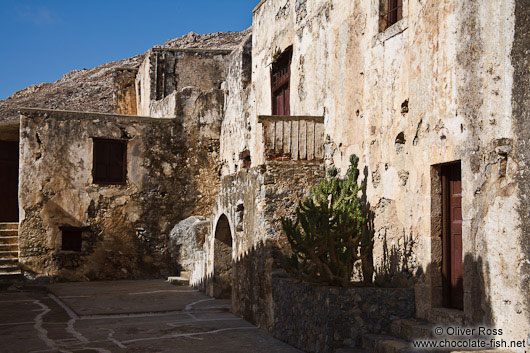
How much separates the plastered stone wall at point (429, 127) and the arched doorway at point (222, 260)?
310 cm

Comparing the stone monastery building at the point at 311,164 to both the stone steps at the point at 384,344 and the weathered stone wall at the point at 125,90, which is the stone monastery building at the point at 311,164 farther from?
the weathered stone wall at the point at 125,90

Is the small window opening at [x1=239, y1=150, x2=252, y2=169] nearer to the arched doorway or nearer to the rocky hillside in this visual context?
the arched doorway

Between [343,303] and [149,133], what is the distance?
10.4 metres

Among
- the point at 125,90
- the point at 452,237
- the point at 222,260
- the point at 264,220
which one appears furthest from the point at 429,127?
the point at 125,90

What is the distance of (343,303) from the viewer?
701 cm

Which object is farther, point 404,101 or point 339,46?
point 339,46

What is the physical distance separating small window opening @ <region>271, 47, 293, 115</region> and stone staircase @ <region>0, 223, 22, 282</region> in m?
7.41

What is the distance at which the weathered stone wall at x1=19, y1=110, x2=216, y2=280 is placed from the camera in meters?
15.0

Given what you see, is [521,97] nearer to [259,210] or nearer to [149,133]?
[259,210]

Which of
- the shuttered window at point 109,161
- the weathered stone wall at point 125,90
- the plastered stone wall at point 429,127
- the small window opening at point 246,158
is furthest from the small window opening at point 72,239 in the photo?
the weathered stone wall at point 125,90

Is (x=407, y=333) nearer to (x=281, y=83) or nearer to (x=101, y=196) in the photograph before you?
(x=281, y=83)

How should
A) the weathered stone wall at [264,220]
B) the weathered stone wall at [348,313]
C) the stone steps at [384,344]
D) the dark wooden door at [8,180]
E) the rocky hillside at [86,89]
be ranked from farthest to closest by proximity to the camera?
the rocky hillside at [86,89] < the dark wooden door at [8,180] < the weathered stone wall at [264,220] < the weathered stone wall at [348,313] < the stone steps at [384,344]

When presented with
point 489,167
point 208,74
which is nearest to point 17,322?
point 489,167

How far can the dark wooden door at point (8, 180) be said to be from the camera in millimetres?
17156
